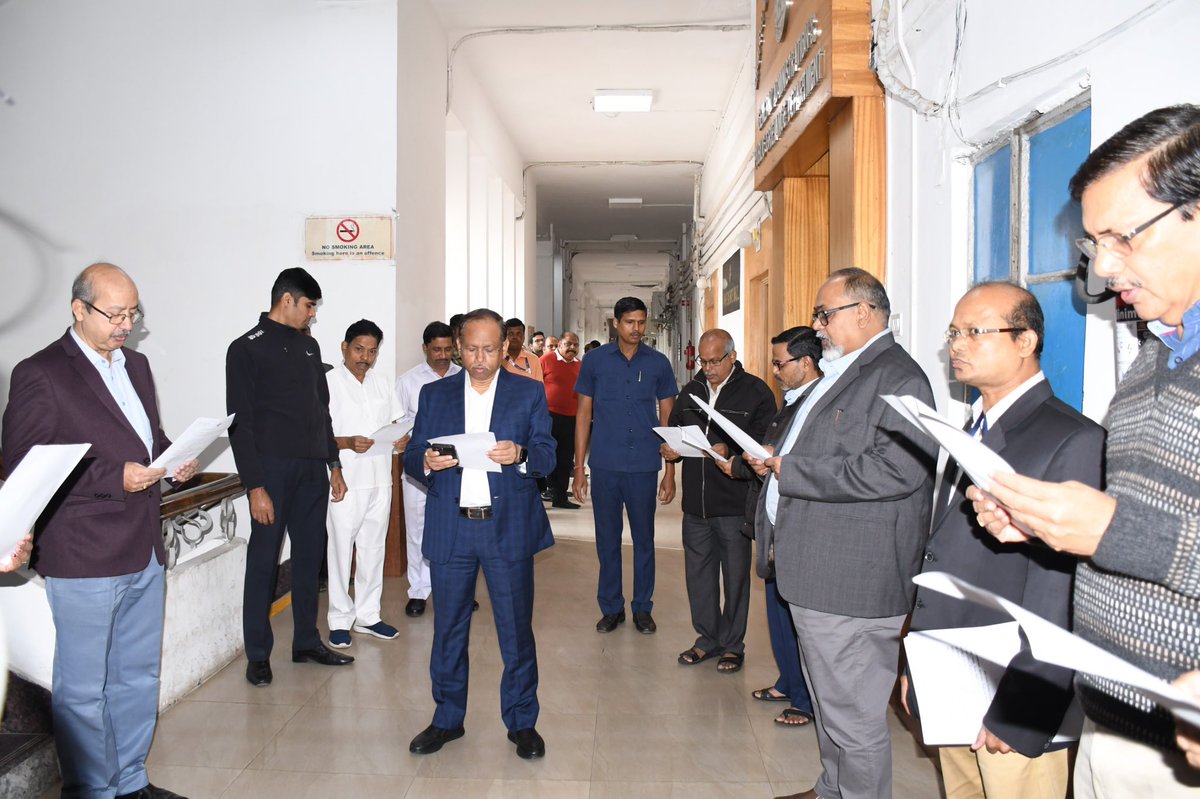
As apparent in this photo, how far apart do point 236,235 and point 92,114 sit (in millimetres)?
1268

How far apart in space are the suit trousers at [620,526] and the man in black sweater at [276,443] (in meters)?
1.45

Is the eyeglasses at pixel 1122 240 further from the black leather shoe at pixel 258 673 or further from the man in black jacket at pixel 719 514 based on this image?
the black leather shoe at pixel 258 673

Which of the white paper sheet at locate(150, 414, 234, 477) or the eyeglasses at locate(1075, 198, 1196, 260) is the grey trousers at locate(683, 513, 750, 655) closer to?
the white paper sheet at locate(150, 414, 234, 477)

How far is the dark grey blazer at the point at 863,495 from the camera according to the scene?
219 cm

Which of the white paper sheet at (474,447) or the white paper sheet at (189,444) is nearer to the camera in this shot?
the white paper sheet at (189,444)

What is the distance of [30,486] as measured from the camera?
1.84m

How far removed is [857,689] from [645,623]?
2319 mm

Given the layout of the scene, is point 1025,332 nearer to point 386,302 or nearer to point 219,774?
point 219,774

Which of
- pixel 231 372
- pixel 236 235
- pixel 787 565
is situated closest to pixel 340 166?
pixel 236 235

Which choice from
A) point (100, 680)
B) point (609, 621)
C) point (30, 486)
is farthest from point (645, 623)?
point (30, 486)

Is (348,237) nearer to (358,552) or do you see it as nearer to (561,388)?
(358,552)

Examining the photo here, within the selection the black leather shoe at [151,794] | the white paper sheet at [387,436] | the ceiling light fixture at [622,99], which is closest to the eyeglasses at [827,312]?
the white paper sheet at [387,436]

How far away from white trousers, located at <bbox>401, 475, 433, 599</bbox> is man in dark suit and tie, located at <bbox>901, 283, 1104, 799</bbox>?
3.37m

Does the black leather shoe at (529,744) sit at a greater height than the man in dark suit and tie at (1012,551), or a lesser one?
lesser
